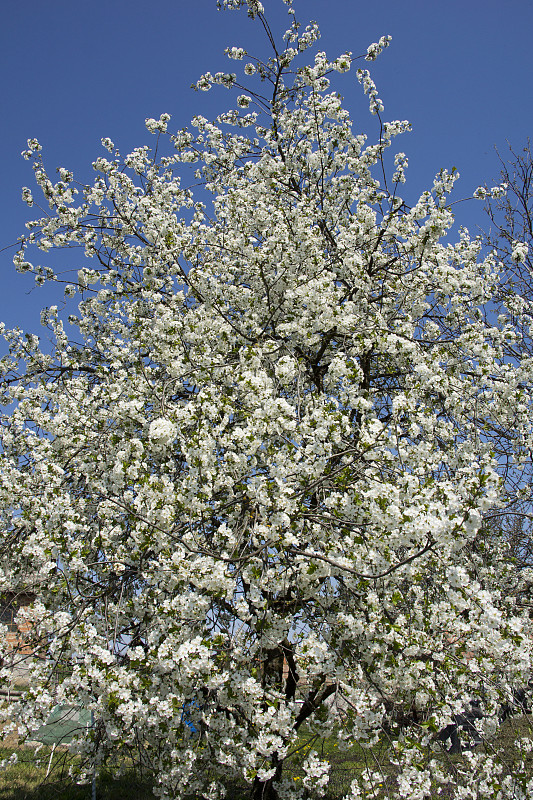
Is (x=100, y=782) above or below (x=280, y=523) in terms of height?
below

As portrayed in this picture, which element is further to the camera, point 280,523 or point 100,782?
point 100,782

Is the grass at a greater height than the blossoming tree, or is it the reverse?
the blossoming tree

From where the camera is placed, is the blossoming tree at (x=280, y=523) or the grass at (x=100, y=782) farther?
the grass at (x=100, y=782)

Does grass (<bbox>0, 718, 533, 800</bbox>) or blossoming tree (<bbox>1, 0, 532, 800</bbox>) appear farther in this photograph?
grass (<bbox>0, 718, 533, 800</bbox>)

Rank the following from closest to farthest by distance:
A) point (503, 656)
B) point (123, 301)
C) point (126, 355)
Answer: point (503, 656), point (126, 355), point (123, 301)

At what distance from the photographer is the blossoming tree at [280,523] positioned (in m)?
3.61

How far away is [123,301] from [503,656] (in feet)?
18.9

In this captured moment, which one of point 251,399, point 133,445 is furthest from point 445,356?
point 133,445

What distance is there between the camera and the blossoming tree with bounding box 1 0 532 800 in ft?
11.8

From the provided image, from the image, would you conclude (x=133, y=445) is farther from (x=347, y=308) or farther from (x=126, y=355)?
(x=347, y=308)

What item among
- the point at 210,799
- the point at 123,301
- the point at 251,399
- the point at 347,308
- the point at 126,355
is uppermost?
the point at 123,301

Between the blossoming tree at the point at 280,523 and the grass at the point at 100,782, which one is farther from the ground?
the blossoming tree at the point at 280,523

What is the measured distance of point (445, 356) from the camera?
16.9 ft

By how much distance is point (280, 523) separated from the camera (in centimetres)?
356
